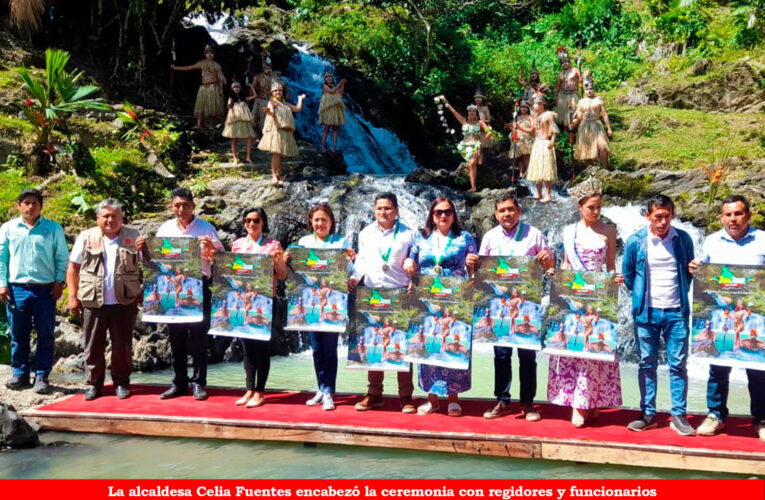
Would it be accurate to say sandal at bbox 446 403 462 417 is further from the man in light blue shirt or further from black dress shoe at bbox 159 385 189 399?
the man in light blue shirt

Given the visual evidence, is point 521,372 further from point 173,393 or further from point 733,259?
point 173,393

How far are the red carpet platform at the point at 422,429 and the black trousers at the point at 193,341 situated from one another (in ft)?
0.83

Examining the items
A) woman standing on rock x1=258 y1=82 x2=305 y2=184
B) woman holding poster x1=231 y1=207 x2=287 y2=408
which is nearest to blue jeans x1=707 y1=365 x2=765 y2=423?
woman holding poster x1=231 y1=207 x2=287 y2=408

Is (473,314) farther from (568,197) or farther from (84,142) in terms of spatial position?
(84,142)

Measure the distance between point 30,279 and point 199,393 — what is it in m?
1.88

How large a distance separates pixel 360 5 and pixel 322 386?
20.3 meters

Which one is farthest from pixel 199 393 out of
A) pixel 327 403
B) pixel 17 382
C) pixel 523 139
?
pixel 523 139

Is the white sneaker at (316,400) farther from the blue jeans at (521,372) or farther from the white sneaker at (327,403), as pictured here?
the blue jeans at (521,372)

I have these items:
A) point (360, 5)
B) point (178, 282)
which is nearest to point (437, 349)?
point (178, 282)

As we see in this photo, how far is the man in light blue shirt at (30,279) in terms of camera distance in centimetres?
667

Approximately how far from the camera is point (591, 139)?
14117 mm
